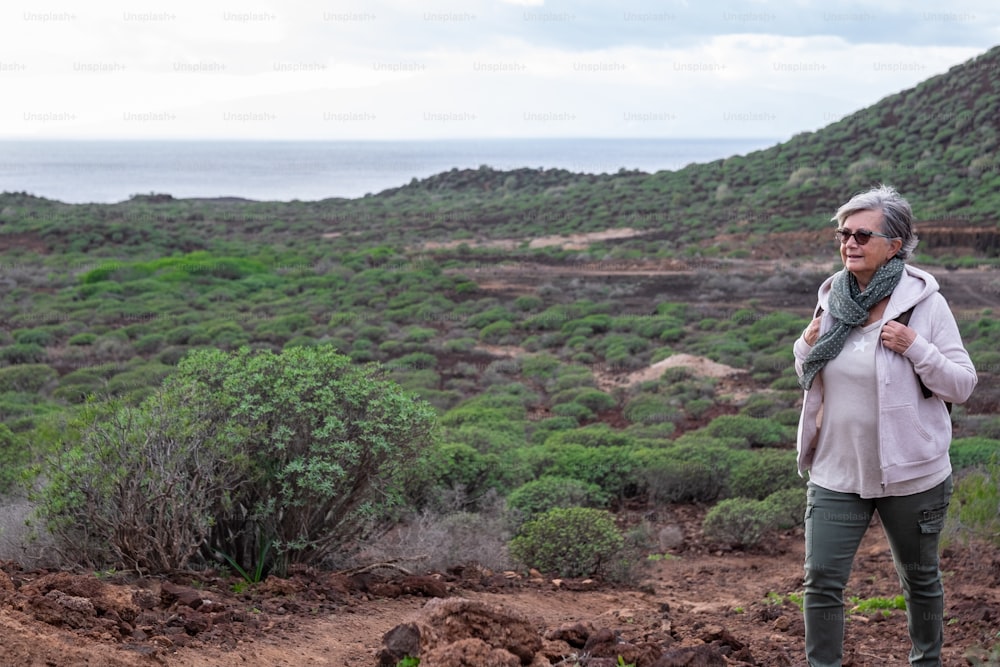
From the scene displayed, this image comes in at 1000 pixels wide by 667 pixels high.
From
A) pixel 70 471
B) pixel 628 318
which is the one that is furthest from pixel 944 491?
pixel 628 318

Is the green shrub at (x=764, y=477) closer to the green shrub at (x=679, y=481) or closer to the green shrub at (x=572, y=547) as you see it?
the green shrub at (x=679, y=481)

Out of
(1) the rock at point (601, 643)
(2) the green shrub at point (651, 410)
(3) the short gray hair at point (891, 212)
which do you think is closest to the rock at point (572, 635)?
(1) the rock at point (601, 643)

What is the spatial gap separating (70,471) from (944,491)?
3742mm

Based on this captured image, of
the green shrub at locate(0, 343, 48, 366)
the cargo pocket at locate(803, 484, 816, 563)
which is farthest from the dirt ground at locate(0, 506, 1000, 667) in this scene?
the green shrub at locate(0, 343, 48, 366)

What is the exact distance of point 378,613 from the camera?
14.8 ft

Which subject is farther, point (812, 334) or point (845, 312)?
point (812, 334)

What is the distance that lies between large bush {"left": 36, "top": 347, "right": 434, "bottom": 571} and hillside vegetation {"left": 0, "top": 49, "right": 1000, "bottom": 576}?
0.39ft

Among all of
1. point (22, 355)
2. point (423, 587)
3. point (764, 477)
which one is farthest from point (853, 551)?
point (22, 355)

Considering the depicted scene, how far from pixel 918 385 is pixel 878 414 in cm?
15

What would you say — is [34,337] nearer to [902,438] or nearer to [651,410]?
[651,410]

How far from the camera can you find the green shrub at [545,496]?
7.70 m

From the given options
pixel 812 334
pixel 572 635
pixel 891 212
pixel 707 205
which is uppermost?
pixel 707 205

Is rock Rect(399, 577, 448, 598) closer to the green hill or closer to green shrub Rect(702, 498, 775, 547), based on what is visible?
green shrub Rect(702, 498, 775, 547)

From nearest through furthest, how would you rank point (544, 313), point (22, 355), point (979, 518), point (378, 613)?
point (378, 613), point (979, 518), point (22, 355), point (544, 313)
